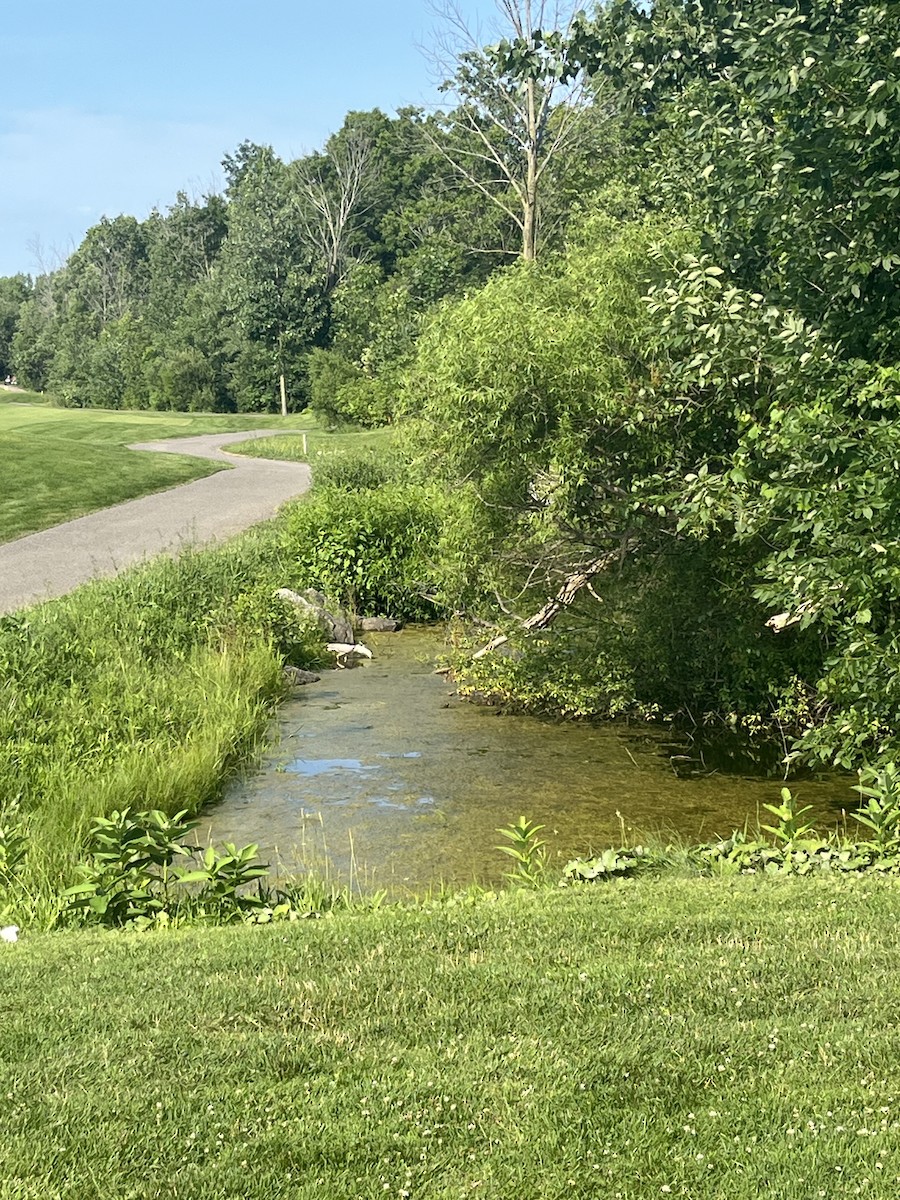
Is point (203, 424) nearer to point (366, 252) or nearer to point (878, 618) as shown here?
point (366, 252)

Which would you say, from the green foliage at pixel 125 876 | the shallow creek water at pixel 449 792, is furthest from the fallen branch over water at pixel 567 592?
the green foliage at pixel 125 876

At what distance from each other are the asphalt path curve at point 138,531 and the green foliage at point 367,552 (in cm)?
179

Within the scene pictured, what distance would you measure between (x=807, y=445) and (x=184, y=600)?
27.5 feet

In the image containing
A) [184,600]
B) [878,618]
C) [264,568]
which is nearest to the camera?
[878,618]

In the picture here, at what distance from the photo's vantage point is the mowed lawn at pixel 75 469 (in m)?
23.3

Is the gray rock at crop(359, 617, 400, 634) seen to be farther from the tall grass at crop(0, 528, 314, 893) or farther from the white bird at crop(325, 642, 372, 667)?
the tall grass at crop(0, 528, 314, 893)

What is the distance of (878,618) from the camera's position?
7.80 meters

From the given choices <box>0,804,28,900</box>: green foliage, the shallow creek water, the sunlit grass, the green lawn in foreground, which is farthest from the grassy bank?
the green lawn in foreground

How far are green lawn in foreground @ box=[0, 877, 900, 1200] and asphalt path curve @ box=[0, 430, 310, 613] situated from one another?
9.91m

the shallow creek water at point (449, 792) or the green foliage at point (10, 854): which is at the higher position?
the green foliage at point (10, 854)

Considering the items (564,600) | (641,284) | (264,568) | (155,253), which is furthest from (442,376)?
(155,253)

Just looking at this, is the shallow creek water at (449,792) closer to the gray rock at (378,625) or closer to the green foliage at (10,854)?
the green foliage at (10,854)

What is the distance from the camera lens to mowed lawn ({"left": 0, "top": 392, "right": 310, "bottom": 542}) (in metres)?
23.3

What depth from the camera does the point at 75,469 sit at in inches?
1150
